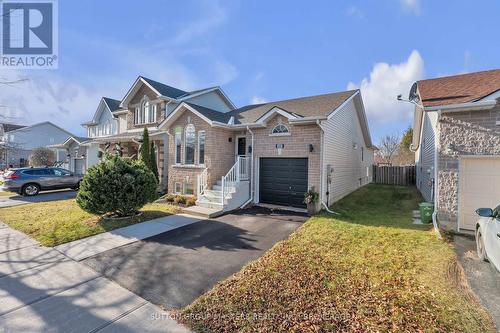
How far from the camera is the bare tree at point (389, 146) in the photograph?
3484 cm

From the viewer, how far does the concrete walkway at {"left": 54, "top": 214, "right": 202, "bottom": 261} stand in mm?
5754

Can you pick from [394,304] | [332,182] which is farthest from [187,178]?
[394,304]

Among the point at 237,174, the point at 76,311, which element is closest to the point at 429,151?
the point at 237,174

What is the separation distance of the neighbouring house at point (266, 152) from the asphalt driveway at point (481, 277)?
15.5ft

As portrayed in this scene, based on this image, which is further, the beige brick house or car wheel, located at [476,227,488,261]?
the beige brick house

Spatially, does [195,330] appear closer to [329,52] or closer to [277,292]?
[277,292]

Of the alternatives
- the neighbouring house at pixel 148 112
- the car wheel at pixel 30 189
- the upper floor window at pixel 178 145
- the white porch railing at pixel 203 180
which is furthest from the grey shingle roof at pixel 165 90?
the car wheel at pixel 30 189

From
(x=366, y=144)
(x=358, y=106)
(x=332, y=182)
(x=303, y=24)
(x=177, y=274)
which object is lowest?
(x=177, y=274)

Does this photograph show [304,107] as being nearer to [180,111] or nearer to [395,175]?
[180,111]

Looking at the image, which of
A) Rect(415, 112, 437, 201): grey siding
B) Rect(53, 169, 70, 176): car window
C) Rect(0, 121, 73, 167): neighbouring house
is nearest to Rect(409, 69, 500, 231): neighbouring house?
Rect(415, 112, 437, 201): grey siding

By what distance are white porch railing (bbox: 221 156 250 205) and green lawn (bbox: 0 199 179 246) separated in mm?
2422

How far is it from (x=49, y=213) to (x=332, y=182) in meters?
12.2

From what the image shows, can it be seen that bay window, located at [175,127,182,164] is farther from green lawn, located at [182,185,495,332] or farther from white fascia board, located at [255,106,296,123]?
green lawn, located at [182,185,495,332]

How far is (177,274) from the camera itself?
15.1ft
